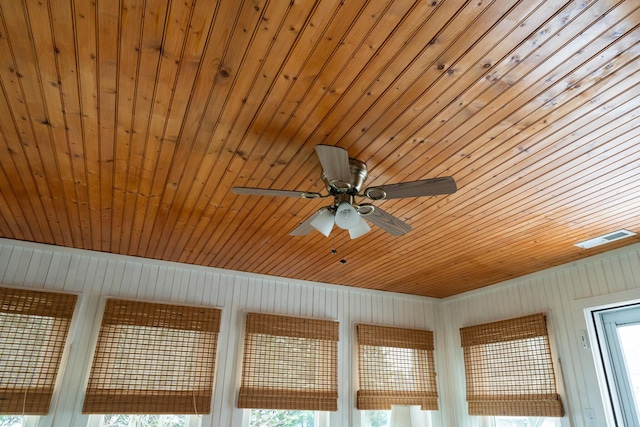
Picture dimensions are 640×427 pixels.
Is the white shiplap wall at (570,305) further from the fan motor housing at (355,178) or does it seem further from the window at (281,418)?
the fan motor housing at (355,178)

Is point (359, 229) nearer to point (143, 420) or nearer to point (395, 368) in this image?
point (143, 420)

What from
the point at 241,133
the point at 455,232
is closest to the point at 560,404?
the point at 455,232

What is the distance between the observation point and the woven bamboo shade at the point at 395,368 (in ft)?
14.1

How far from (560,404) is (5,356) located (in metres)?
4.36

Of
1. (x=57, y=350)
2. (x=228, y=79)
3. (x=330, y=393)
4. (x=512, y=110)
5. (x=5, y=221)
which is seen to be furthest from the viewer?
(x=330, y=393)

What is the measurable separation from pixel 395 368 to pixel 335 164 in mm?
3349

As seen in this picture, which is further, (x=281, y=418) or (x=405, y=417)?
(x=405, y=417)

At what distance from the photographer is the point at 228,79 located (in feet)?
5.59

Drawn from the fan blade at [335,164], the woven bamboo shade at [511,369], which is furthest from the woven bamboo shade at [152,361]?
the woven bamboo shade at [511,369]

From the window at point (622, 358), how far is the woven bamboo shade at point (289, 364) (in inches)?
90.3

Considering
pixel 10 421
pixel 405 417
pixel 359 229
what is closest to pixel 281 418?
pixel 405 417

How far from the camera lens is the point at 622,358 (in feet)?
11.0

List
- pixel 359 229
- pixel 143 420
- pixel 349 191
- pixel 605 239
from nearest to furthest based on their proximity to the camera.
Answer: pixel 349 191
pixel 359 229
pixel 605 239
pixel 143 420

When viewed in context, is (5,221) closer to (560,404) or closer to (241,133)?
(241,133)
